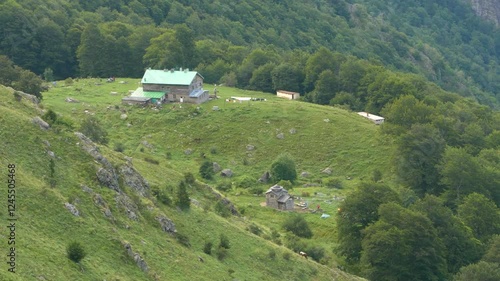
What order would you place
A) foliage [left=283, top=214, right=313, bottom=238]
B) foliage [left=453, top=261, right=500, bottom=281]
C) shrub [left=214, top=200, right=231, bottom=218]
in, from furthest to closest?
foliage [left=283, top=214, right=313, bottom=238], foliage [left=453, top=261, right=500, bottom=281], shrub [left=214, top=200, right=231, bottom=218]

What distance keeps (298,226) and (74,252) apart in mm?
33168

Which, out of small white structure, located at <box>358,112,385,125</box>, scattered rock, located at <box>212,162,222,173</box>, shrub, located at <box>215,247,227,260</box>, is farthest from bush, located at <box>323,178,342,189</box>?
shrub, located at <box>215,247,227,260</box>

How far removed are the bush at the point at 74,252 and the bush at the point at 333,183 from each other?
48949 mm

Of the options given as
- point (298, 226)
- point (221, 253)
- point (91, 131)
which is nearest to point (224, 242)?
point (221, 253)

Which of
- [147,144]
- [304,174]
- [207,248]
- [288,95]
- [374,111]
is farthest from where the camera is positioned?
[288,95]

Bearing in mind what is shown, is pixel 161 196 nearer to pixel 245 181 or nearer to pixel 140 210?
pixel 140 210

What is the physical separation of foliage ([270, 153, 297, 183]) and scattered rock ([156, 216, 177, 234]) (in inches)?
1441

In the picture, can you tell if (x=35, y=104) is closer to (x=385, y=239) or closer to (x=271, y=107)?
(x=385, y=239)

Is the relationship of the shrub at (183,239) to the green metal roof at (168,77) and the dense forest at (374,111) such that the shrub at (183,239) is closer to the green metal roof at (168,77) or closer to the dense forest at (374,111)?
the dense forest at (374,111)

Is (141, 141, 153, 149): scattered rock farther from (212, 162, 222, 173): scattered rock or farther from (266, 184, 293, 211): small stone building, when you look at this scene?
(266, 184, 293, 211): small stone building

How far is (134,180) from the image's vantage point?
5366cm

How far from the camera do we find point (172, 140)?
94.9 metres

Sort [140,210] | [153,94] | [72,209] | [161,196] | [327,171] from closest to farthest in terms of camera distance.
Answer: [72,209]
[140,210]
[161,196]
[327,171]
[153,94]

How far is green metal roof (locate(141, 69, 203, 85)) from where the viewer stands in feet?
339
